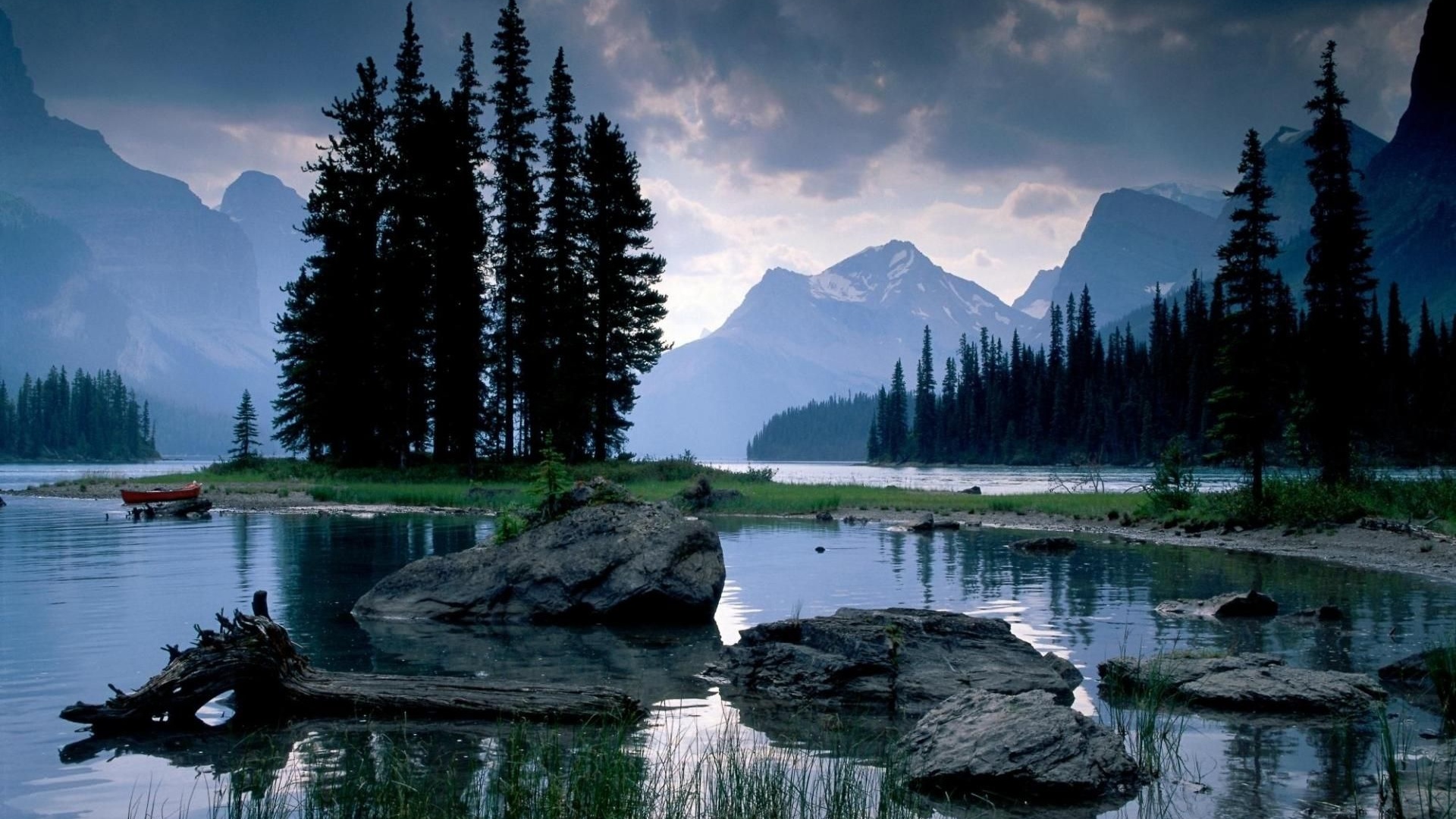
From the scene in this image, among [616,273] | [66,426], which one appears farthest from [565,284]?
[66,426]

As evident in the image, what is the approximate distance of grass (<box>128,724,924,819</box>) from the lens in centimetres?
638

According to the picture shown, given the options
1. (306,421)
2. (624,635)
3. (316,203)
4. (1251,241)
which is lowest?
(624,635)

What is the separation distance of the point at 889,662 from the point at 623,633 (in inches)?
228

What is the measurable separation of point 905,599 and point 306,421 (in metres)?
43.8

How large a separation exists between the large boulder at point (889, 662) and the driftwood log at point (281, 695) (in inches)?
83.0

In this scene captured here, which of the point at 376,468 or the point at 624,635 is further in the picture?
the point at 376,468

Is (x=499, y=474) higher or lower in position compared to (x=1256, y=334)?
lower

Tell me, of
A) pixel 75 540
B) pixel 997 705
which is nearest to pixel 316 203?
pixel 75 540

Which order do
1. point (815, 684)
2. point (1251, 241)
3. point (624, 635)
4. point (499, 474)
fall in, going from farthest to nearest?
point (499, 474) < point (1251, 241) < point (624, 635) < point (815, 684)

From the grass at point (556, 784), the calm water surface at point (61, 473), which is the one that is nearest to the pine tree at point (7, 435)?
the calm water surface at point (61, 473)

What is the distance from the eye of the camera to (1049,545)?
28.1m

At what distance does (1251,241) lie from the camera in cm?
3706

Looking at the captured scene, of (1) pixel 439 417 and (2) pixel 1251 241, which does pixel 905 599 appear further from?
(1) pixel 439 417

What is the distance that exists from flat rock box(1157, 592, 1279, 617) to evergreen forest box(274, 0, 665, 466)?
3648 cm
